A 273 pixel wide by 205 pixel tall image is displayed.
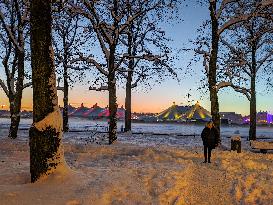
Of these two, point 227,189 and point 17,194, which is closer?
point 17,194

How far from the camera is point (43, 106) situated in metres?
8.44

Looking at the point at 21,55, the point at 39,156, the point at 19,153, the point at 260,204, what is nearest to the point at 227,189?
the point at 260,204

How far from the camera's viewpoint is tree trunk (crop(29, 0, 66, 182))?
27.3ft

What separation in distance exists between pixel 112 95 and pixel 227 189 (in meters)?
11.9

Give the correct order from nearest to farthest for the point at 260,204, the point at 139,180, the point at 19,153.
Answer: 1. the point at 260,204
2. the point at 139,180
3. the point at 19,153

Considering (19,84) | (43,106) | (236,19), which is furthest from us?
(19,84)

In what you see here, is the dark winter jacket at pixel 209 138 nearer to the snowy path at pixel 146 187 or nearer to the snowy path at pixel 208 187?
the snowy path at pixel 146 187

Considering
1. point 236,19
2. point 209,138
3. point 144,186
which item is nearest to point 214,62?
point 236,19

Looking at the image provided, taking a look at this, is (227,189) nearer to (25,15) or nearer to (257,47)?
(25,15)

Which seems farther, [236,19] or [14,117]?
[14,117]

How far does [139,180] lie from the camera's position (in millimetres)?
9133

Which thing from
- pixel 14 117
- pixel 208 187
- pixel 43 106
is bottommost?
pixel 208 187

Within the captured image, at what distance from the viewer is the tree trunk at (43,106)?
8.32 meters

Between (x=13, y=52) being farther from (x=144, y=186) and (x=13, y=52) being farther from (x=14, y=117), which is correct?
(x=144, y=186)
